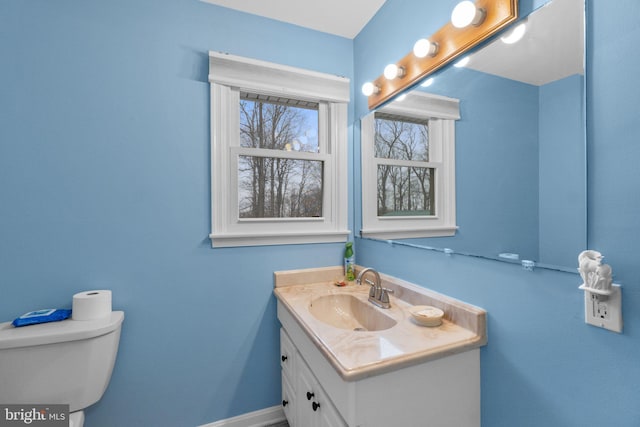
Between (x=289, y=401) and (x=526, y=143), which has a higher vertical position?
(x=526, y=143)

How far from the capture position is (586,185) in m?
0.71

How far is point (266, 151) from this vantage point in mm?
1625

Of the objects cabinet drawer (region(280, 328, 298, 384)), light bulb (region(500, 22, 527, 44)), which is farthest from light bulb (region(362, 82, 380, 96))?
cabinet drawer (region(280, 328, 298, 384))

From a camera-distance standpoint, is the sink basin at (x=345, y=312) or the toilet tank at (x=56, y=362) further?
the sink basin at (x=345, y=312)

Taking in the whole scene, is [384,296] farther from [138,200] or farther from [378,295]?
[138,200]

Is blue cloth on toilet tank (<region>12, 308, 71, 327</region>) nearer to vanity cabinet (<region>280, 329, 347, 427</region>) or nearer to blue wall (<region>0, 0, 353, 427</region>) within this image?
blue wall (<region>0, 0, 353, 427</region>)

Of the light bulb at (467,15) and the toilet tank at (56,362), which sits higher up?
the light bulb at (467,15)

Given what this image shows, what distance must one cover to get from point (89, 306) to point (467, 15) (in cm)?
192

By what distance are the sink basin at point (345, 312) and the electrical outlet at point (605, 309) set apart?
2.45ft

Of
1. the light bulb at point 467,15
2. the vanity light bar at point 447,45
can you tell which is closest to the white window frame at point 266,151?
the vanity light bar at point 447,45

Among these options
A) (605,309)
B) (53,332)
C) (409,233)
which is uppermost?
(409,233)

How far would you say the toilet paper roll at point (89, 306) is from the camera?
121 centimetres

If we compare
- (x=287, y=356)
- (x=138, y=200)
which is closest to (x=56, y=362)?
(x=138, y=200)

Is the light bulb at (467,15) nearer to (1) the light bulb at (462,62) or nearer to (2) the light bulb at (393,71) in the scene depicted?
(1) the light bulb at (462,62)
